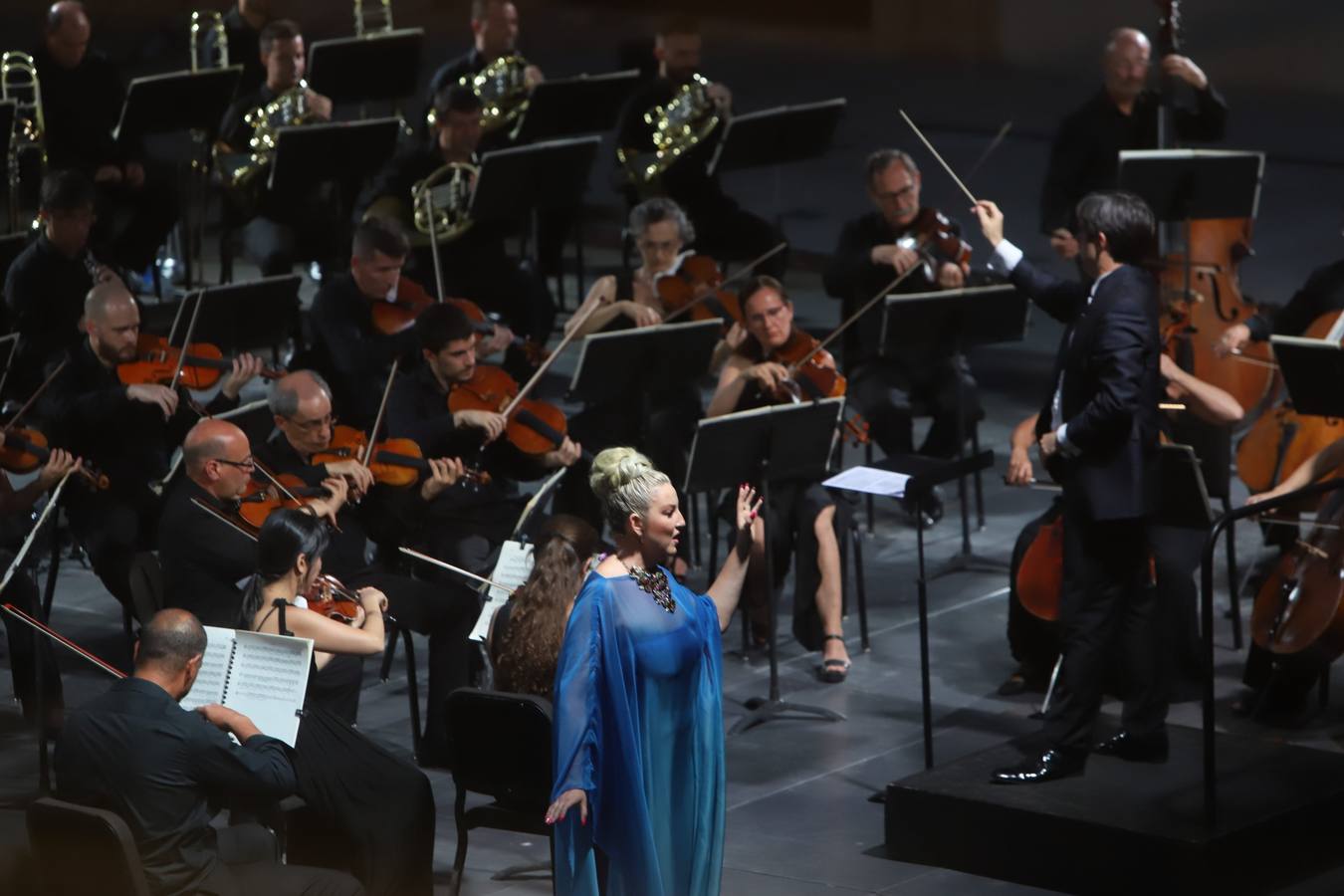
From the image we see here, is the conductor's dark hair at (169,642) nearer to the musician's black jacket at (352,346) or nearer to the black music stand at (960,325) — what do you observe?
the musician's black jacket at (352,346)

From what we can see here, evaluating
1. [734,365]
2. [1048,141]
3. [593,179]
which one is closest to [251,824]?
[734,365]

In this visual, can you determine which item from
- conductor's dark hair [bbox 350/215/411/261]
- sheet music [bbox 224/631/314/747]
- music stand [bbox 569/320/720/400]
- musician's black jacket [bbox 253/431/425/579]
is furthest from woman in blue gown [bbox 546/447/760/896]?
conductor's dark hair [bbox 350/215/411/261]

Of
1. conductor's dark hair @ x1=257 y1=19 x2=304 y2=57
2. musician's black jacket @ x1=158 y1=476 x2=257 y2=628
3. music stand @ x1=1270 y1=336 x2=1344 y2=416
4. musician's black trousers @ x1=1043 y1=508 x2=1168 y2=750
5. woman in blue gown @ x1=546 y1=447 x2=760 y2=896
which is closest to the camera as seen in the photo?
woman in blue gown @ x1=546 y1=447 x2=760 y2=896

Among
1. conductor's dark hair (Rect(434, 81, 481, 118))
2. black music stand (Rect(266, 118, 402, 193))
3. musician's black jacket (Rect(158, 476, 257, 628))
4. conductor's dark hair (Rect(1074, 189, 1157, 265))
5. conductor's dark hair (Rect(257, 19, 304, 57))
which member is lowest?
musician's black jacket (Rect(158, 476, 257, 628))

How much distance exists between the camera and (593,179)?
11156 millimetres

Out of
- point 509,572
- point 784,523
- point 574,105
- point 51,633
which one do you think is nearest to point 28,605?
point 51,633

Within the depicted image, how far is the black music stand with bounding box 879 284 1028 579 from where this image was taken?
5906 mm

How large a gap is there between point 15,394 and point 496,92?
278 centimetres

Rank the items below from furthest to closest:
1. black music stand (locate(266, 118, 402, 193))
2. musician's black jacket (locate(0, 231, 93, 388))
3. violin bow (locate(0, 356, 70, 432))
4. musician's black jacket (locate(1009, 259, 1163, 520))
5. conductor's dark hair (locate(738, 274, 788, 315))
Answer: black music stand (locate(266, 118, 402, 193))
musician's black jacket (locate(0, 231, 93, 388))
conductor's dark hair (locate(738, 274, 788, 315))
violin bow (locate(0, 356, 70, 432))
musician's black jacket (locate(1009, 259, 1163, 520))

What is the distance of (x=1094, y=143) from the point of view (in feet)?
23.6

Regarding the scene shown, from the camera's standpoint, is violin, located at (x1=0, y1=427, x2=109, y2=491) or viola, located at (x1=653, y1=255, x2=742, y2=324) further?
viola, located at (x1=653, y1=255, x2=742, y2=324)

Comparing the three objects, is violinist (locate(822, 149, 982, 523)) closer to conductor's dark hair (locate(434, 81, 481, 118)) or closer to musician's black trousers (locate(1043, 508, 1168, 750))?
conductor's dark hair (locate(434, 81, 481, 118))

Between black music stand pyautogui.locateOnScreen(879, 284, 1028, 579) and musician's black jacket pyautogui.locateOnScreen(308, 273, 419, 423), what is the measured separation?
154 cm

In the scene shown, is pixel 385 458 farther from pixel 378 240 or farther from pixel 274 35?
pixel 274 35
